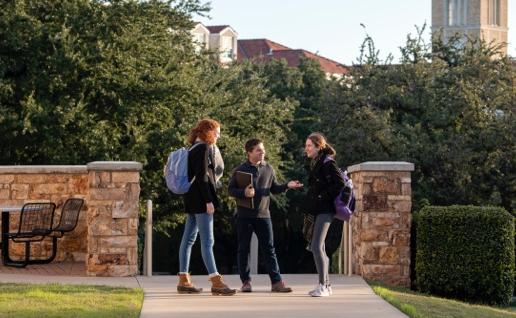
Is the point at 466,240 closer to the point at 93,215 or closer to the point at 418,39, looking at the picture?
the point at 93,215

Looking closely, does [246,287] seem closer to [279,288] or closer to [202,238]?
[279,288]

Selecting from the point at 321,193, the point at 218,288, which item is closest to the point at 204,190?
the point at 218,288

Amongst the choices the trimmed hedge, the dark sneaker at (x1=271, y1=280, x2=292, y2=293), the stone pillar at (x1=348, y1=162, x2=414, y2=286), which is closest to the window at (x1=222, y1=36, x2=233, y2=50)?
the stone pillar at (x1=348, y1=162, x2=414, y2=286)

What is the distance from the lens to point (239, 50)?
8588 centimetres

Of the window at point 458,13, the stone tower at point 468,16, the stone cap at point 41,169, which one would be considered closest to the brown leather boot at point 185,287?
the stone cap at point 41,169

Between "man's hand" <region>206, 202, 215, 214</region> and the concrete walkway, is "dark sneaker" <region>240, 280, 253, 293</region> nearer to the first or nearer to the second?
the concrete walkway

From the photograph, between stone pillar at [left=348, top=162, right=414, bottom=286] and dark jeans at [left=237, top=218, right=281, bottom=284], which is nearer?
dark jeans at [left=237, top=218, right=281, bottom=284]

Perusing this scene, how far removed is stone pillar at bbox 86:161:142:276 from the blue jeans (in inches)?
78.9

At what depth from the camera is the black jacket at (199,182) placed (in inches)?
461

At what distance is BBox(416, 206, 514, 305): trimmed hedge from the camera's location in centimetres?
1404

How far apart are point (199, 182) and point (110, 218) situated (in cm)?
263

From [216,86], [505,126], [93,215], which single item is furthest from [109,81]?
[93,215]

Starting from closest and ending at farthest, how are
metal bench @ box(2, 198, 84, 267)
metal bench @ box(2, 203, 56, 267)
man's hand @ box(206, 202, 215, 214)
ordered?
man's hand @ box(206, 202, 215, 214)
metal bench @ box(2, 203, 56, 267)
metal bench @ box(2, 198, 84, 267)

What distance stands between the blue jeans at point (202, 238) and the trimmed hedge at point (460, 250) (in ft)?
11.2
